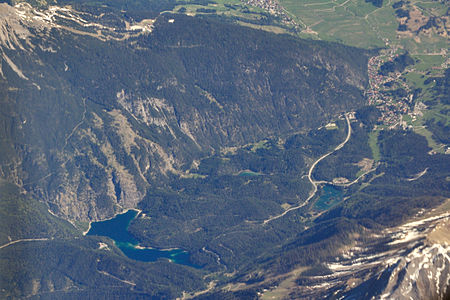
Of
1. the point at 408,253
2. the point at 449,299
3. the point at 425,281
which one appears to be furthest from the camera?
the point at 408,253

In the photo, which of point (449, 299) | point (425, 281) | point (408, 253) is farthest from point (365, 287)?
point (449, 299)

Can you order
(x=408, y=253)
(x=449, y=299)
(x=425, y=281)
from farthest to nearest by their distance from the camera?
(x=408, y=253) < (x=425, y=281) < (x=449, y=299)

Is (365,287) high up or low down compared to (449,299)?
down

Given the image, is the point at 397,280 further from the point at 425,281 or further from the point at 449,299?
the point at 449,299

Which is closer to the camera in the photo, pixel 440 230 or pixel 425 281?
pixel 425 281

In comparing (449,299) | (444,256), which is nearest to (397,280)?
(444,256)

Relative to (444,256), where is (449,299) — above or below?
above

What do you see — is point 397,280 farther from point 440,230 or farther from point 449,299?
point 449,299

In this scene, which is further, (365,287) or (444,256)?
(365,287)
